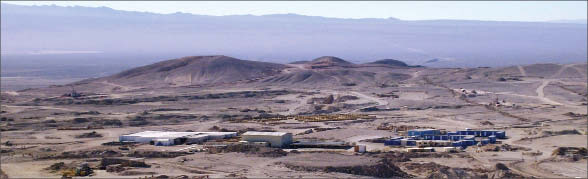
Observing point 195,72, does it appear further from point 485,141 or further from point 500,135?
point 485,141

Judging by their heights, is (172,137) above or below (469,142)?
above

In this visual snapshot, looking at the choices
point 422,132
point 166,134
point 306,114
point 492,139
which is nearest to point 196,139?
point 166,134

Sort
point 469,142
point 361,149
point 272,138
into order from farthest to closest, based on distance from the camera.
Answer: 1. point 469,142
2. point 272,138
3. point 361,149

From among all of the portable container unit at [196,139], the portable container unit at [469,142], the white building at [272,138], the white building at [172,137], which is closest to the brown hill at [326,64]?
the white building at [172,137]

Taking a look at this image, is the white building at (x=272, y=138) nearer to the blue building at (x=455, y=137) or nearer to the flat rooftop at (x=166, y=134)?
the flat rooftop at (x=166, y=134)

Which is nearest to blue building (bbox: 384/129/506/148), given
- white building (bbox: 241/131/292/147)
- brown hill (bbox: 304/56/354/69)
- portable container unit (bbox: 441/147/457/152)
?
portable container unit (bbox: 441/147/457/152)

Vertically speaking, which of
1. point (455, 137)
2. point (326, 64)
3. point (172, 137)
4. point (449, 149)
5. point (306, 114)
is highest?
point (326, 64)

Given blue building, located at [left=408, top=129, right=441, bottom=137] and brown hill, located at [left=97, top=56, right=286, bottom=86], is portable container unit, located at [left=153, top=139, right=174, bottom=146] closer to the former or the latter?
blue building, located at [left=408, top=129, right=441, bottom=137]
